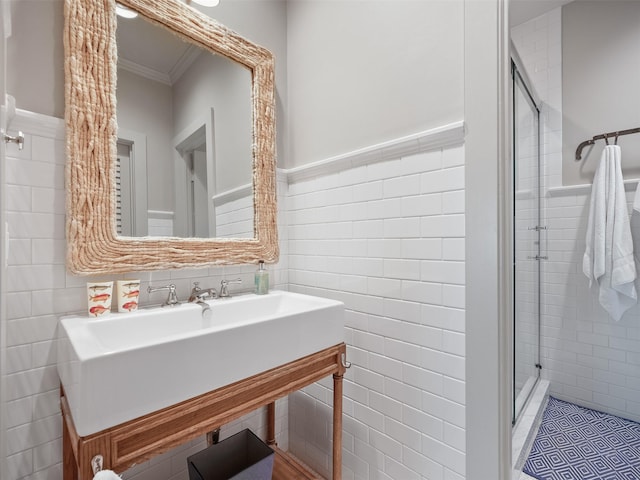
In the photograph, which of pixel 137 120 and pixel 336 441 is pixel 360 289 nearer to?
pixel 336 441

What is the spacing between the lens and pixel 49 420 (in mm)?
969

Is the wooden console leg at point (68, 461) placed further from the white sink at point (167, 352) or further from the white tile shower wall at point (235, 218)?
the white tile shower wall at point (235, 218)

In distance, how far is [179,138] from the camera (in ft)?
4.20

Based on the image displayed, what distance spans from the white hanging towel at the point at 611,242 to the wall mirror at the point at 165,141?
75.6 inches

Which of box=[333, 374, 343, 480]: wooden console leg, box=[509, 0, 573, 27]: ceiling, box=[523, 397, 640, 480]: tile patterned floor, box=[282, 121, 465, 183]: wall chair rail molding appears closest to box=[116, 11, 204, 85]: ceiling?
box=[282, 121, 465, 183]: wall chair rail molding

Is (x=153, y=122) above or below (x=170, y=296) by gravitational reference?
above

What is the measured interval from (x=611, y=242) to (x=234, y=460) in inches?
90.8

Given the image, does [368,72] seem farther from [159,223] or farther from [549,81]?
[549,81]

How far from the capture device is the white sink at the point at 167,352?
66 centimetres

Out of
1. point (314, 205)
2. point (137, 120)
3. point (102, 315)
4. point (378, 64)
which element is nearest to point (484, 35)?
point (378, 64)

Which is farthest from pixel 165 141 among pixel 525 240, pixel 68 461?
pixel 525 240

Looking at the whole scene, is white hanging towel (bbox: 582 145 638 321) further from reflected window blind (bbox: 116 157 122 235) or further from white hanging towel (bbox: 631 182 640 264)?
reflected window blind (bbox: 116 157 122 235)

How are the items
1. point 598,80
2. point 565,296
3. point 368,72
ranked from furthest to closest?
point 565,296 < point 598,80 < point 368,72

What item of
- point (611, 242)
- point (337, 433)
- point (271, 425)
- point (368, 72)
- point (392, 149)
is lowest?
point (271, 425)
